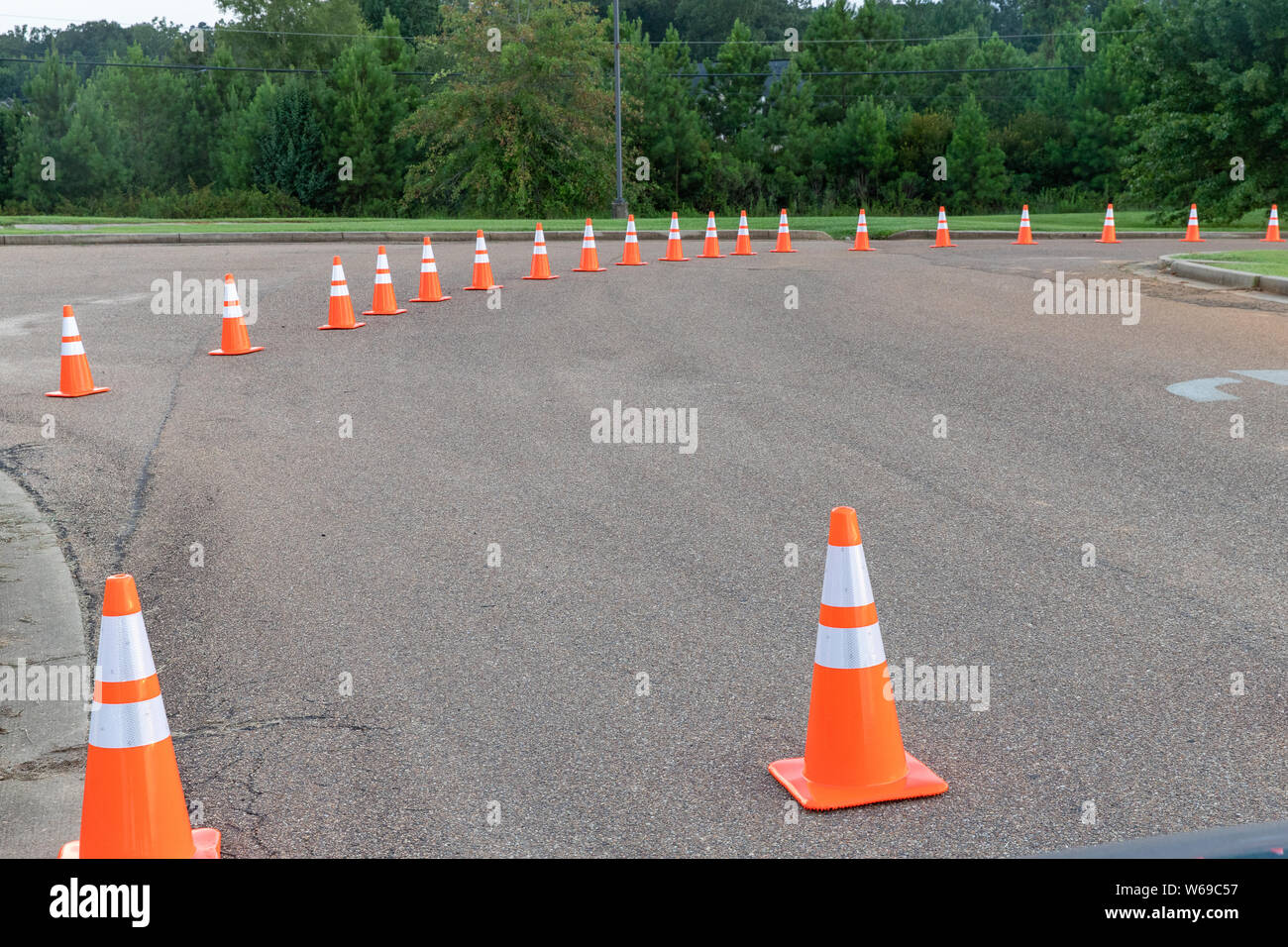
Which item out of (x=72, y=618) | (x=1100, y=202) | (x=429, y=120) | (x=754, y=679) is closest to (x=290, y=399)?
(x=72, y=618)

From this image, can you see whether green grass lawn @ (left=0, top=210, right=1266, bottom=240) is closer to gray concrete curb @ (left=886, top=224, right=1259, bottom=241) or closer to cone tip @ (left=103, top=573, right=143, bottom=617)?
gray concrete curb @ (left=886, top=224, right=1259, bottom=241)

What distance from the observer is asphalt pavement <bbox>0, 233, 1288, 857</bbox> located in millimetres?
3904

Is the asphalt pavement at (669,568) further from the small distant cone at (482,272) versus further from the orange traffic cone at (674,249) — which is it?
the orange traffic cone at (674,249)

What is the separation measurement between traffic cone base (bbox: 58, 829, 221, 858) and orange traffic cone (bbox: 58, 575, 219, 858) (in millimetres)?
103

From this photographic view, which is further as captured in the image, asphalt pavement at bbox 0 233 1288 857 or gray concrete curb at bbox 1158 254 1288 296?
gray concrete curb at bbox 1158 254 1288 296

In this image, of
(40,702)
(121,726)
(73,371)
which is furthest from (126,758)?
(73,371)

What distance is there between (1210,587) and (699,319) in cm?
866

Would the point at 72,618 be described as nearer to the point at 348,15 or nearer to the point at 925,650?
the point at 925,650

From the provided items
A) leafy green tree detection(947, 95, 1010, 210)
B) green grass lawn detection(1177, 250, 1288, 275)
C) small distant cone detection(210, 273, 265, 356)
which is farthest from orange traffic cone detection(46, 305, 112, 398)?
leafy green tree detection(947, 95, 1010, 210)

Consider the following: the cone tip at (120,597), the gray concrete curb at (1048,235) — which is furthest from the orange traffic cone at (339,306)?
the gray concrete curb at (1048,235)

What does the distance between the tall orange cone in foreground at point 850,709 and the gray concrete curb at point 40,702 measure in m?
2.17

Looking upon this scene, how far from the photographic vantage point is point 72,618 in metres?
5.52

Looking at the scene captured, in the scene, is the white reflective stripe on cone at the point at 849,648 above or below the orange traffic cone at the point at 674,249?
below

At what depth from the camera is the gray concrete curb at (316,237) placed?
88.2 ft
